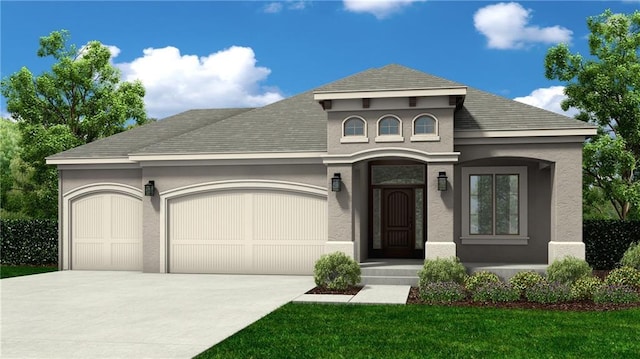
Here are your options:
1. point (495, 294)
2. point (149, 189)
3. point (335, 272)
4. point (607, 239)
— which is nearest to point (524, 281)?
point (495, 294)

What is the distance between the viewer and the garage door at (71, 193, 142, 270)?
1759 cm

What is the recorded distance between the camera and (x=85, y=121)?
2733cm

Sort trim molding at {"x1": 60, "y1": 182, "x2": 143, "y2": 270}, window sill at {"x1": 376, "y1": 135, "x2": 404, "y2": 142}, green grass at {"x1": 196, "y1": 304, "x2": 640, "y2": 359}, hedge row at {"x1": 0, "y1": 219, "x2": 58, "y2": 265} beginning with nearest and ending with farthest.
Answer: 1. green grass at {"x1": 196, "y1": 304, "x2": 640, "y2": 359}
2. window sill at {"x1": 376, "y1": 135, "x2": 404, "y2": 142}
3. trim molding at {"x1": 60, "y1": 182, "x2": 143, "y2": 270}
4. hedge row at {"x1": 0, "y1": 219, "x2": 58, "y2": 265}

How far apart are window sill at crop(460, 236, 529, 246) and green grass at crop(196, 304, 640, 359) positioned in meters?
4.99

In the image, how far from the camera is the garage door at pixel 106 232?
693 inches

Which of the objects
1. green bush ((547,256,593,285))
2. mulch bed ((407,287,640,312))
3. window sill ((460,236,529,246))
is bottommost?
mulch bed ((407,287,640,312))

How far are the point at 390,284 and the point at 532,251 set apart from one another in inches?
167

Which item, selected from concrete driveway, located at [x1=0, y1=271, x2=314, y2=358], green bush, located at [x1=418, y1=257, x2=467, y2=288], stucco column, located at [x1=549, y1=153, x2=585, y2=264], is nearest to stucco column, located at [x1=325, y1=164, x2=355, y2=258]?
concrete driveway, located at [x1=0, y1=271, x2=314, y2=358]

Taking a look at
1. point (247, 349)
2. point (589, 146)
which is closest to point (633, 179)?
point (589, 146)

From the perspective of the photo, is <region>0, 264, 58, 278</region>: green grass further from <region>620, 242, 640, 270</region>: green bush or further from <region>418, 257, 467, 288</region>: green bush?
<region>620, 242, 640, 270</region>: green bush

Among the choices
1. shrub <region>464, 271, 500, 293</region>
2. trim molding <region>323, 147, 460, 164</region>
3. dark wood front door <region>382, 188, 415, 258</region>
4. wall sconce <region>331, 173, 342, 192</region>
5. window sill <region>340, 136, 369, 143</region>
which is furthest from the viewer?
dark wood front door <region>382, 188, 415, 258</region>

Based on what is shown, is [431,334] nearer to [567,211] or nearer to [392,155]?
[392,155]

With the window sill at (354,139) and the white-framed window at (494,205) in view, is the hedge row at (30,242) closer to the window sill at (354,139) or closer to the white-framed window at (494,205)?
the window sill at (354,139)

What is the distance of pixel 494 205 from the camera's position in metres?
15.8
